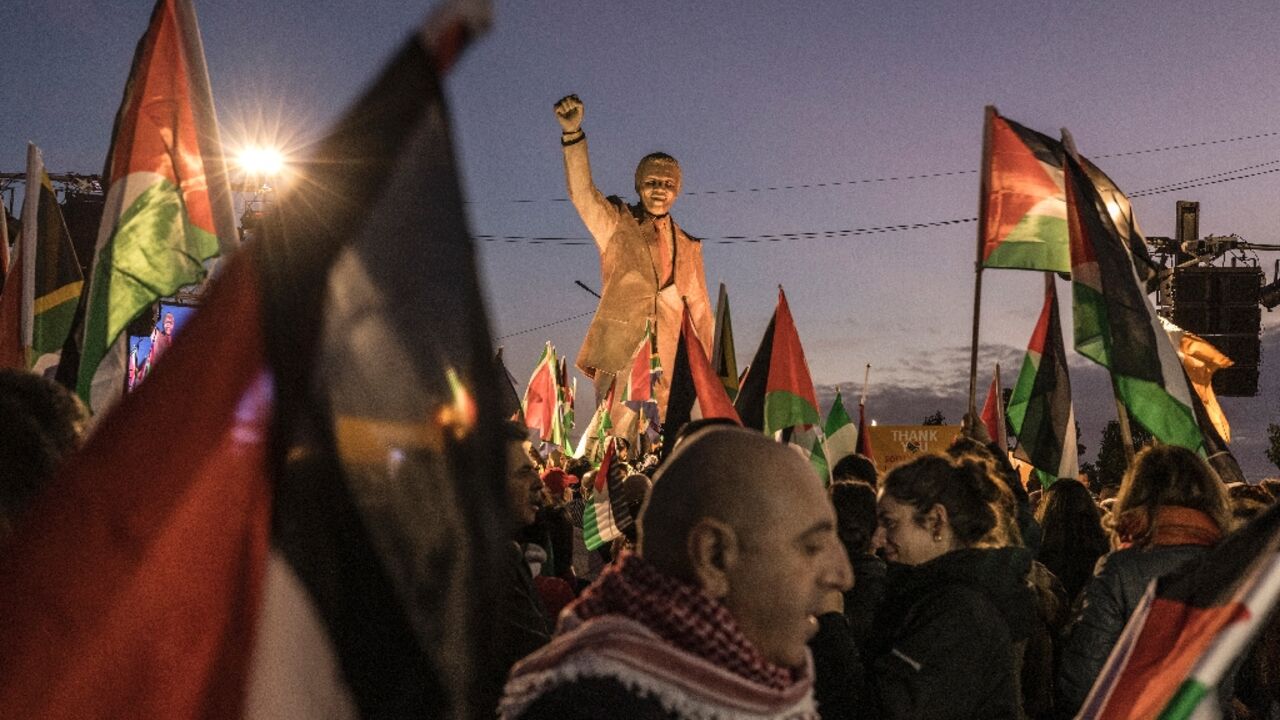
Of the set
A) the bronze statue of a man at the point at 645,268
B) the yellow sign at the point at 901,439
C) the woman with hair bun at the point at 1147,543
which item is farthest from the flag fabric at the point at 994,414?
the woman with hair bun at the point at 1147,543

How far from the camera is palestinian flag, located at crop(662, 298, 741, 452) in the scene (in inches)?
289

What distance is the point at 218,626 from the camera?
5.07ft

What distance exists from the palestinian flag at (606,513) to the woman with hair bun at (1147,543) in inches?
111

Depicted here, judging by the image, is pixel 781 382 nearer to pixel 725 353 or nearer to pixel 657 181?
pixel 725 353

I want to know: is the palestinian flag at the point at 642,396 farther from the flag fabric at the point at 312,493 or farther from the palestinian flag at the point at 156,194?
the flag fabric at the point at 312,493

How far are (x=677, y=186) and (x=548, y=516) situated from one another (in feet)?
14.4

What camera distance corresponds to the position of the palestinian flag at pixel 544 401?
52.0 feet

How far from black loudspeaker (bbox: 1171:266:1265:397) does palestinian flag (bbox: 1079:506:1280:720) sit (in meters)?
20.7

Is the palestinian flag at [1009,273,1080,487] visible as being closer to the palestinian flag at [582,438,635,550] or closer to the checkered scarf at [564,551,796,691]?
the palestinian flag at [582,438,635,550]

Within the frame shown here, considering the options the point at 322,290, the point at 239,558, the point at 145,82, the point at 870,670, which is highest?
the point at 145,82

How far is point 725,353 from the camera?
898cm

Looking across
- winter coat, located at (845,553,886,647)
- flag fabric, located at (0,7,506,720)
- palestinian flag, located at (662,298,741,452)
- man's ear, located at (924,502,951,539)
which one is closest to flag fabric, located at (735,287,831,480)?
palestinian flag, located at (662,298,741,452)

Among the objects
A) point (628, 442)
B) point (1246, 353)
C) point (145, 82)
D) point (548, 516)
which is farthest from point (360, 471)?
point (1246, 353)

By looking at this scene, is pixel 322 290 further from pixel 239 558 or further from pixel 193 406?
pixel 239 558
